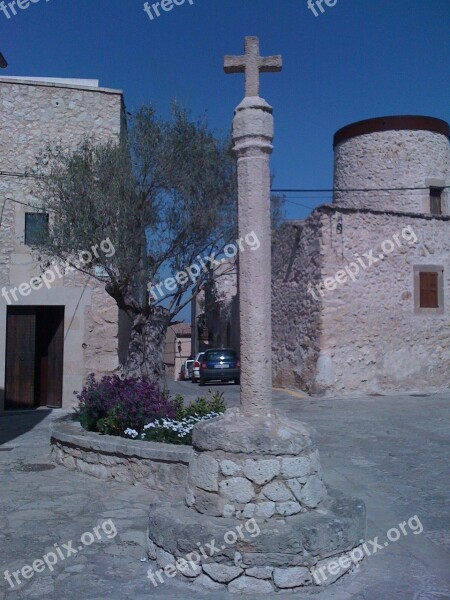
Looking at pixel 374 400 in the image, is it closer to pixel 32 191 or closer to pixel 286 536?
pixel 32 191

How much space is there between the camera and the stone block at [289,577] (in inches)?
145

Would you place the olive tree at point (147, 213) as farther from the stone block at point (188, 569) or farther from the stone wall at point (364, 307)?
the stone wall at point (364, 307)

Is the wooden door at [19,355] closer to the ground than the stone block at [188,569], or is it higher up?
higher up

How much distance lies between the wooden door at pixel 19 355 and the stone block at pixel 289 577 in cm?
970

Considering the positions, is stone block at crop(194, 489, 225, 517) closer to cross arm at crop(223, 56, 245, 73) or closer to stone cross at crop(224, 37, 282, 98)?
stone cross at crop(224, 37, 282, 98)

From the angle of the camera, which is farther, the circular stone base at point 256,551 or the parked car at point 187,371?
the parked car at point 187,371

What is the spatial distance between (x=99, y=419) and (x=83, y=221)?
98.5 inches

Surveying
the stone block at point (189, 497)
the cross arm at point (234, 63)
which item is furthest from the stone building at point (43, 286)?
the stone block at point (189, 497)

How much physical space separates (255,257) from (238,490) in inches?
62.1

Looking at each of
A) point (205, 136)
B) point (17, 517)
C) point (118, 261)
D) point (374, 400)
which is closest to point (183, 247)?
point (118, 261)

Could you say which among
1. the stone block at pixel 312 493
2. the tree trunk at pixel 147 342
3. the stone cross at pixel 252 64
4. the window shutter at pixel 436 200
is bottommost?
the stone block at pixel 312 493

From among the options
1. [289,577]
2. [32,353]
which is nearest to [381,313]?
[32,353]

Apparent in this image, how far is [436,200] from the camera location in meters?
19.6

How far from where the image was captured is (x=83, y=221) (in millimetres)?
7863
